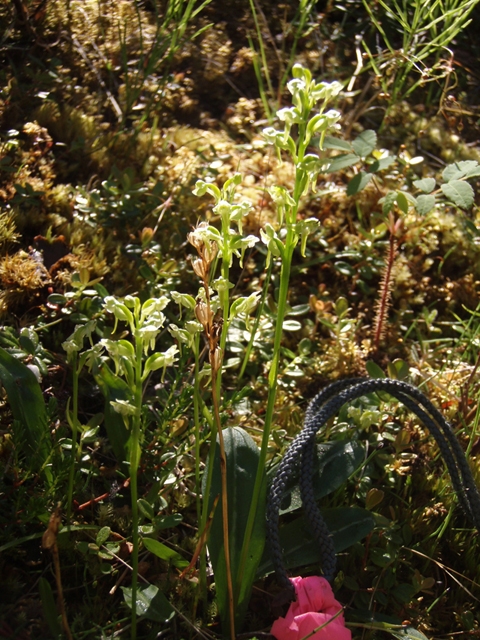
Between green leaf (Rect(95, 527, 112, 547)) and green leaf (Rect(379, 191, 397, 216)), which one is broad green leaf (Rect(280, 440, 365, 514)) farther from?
green leaf (Rect(379, 191, 397, 216))

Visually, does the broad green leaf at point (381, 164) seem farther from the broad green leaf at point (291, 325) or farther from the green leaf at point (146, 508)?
the green leaf at point (146, 508)

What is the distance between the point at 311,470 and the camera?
1387mm

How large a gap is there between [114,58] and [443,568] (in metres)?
2.42

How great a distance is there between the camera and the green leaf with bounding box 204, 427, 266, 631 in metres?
1.25

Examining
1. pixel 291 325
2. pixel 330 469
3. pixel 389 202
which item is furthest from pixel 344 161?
pixel 330 469

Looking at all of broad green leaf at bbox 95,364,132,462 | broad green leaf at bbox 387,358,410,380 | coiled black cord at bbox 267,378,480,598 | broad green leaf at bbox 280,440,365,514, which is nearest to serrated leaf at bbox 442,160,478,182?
broad green leaf at bbox 387,358,410,380

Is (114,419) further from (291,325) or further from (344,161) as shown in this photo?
(344,161)

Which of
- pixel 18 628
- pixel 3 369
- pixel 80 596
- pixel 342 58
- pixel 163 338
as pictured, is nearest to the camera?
pixel 18 628

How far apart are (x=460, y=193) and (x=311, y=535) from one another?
1.04 meters

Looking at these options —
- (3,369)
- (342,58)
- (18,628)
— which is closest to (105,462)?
(3,369)

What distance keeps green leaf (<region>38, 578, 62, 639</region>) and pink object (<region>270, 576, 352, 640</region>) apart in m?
0.42

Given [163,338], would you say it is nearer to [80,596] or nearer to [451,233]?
[80,596]

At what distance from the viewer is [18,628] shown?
1142 millimetres

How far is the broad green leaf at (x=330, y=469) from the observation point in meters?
1.42
